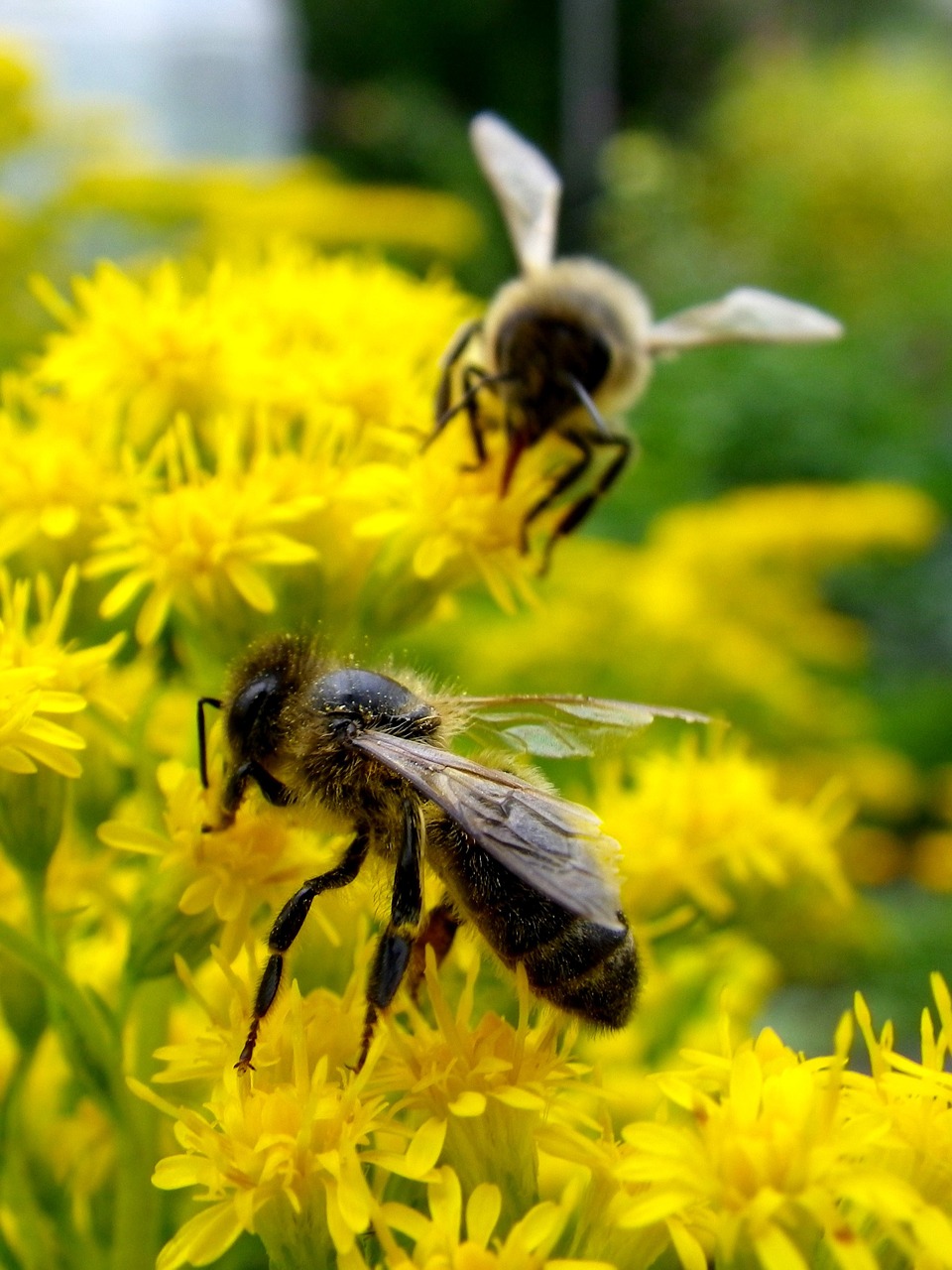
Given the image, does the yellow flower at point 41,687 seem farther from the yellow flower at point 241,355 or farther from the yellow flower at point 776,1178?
the yellow flower at point 776,1178

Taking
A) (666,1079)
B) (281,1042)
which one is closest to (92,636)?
(281,1042)

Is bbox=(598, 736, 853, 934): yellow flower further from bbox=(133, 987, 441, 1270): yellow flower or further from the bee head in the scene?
bbox=(133, 987, 441, 1270): yellow flower

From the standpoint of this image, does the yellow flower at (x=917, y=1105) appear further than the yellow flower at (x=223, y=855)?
No

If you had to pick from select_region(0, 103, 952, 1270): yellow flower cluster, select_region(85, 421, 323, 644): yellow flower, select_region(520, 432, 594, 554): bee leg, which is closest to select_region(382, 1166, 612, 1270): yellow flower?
select_region(0, 103, 952, 1270): yellow flower cluster

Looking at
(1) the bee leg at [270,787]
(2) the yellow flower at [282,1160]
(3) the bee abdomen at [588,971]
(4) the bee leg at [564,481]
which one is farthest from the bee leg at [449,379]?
(2) the yellow flower at [282,1160]

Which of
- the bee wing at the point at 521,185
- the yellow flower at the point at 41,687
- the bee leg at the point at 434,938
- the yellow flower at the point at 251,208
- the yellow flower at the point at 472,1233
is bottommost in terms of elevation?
the yellow flower at the point at 251,208

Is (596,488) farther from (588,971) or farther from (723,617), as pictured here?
(723,617)

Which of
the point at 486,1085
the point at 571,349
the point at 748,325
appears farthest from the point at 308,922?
the point at 748,325
